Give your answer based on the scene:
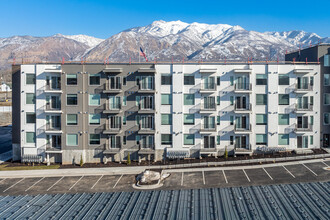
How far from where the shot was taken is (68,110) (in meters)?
39.8

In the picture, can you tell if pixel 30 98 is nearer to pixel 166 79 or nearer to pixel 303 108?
pixel 166 79

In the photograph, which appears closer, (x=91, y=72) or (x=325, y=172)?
(x=325, y=172)

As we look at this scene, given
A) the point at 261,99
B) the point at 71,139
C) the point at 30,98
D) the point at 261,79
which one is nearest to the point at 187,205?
the point at 261,99

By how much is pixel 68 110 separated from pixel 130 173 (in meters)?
14.1

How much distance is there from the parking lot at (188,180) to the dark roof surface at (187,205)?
10702 mm

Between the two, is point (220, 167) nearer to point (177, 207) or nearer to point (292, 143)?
point (292, 143)

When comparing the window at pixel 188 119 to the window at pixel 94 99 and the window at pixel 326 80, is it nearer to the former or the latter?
the window at pixel 94 99

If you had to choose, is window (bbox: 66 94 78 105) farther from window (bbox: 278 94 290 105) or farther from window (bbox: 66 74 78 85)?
window (bbox: 278 94 290 105)

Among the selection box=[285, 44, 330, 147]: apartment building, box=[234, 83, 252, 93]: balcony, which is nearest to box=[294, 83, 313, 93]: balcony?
box=[285, 44, 330, 147]: apartment building

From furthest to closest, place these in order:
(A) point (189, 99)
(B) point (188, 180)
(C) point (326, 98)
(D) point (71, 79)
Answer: (C) point (326, 98) < (A) point (189, 99) < (D) point (71, 79) < (B) point (188, 180)

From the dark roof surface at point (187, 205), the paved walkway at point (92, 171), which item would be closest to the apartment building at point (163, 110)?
the paved walkway at point (92, 171)

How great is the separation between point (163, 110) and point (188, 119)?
13.6 ft

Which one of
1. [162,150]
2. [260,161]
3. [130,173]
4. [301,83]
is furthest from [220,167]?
[301,83]

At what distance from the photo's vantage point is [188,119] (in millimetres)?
40156
